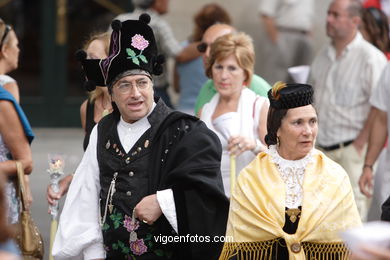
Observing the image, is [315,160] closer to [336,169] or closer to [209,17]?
[336,169]

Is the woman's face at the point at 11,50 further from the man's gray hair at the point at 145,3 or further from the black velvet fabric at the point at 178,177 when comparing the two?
the man's gray hair at the point at 145,3

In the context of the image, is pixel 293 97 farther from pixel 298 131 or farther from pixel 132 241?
pixel 132 241

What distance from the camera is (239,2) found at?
39.9ft

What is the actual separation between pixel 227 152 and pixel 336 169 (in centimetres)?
168

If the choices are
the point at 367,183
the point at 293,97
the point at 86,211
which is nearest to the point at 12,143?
the point at 86,211

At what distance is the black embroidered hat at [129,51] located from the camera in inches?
225

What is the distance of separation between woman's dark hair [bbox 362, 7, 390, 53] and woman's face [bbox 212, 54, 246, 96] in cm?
247

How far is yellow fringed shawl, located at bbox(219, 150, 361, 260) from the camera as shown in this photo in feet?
17.5

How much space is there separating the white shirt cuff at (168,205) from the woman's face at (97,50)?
154 centimetres

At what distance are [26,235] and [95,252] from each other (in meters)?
0.80

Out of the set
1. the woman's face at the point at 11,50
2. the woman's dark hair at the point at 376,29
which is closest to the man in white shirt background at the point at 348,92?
the woman's dark hair at the point at 376,29

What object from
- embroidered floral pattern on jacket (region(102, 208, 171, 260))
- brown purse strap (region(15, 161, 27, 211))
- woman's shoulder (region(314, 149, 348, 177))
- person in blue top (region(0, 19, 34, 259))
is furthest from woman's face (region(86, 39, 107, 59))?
woman's shoulder (region(314, 149, 348, 177))

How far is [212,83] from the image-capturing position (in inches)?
305

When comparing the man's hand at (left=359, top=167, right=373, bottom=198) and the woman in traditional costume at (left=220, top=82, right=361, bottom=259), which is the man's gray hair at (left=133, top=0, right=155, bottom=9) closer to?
the man's hand at (left=359, top=167, right=373, bottom=198)
